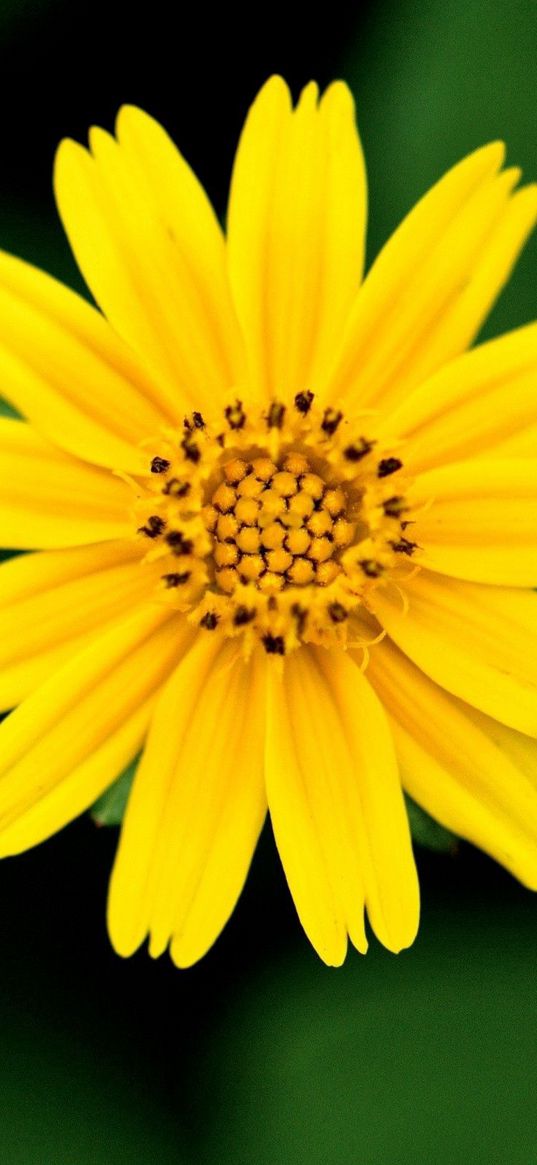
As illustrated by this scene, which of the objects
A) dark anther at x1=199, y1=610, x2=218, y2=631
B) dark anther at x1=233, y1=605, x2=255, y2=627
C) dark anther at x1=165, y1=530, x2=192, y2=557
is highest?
dark anther at x1=165, y1=530, x2=192, y2=557

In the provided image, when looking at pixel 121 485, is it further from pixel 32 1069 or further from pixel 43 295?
pixel 32 1069

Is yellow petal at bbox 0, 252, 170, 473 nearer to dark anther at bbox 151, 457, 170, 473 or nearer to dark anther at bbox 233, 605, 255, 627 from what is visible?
dark anther at bbox 151, 457, 170, 473

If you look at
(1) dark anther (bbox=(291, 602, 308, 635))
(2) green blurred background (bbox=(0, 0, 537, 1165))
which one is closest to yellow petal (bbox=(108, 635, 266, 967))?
(1) dark anther (bbox=(291, 602, 308, 635))

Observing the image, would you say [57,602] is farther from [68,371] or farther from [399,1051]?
[399,1051]

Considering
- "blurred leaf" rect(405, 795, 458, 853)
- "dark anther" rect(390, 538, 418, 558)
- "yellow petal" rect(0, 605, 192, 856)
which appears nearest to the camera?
"yellow petal" rect(0, 605, 192, 856)

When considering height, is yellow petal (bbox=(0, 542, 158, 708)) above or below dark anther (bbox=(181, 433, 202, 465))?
below

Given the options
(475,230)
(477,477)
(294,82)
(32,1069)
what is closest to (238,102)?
(294,82)

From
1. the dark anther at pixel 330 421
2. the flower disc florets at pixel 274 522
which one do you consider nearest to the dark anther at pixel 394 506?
the flower disc florets at pixel 274 522

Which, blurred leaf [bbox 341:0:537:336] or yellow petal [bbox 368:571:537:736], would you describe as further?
blurred leaf [bbox 341:0:537:336]
